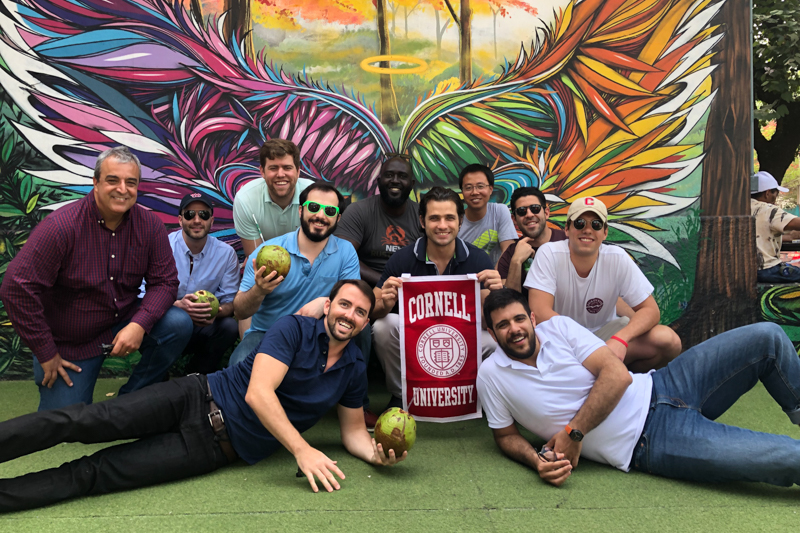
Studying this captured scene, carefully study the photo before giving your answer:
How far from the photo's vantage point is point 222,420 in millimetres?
3408

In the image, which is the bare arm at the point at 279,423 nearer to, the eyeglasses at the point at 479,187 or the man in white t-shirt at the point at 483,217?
the man in white t-shirt at the point at 483,217

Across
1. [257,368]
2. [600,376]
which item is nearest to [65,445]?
[257,368]

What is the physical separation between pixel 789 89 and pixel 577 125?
636 centimetres

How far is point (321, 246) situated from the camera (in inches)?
178

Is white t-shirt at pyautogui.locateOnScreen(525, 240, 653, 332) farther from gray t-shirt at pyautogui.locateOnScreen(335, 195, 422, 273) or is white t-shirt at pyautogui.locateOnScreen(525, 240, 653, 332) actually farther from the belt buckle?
the belt buckle

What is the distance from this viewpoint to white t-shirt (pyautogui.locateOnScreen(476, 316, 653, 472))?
11.6 feet

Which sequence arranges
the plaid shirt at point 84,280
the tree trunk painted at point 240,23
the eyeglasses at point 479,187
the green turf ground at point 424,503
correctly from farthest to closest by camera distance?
the tree trunk painted at point 240,23 < the eyeglasses at point 479,187 < the plaid shirt at point 84,280 < the green turf ground at point 424,503

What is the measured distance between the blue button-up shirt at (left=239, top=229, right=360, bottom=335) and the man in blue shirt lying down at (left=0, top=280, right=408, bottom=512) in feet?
2.32

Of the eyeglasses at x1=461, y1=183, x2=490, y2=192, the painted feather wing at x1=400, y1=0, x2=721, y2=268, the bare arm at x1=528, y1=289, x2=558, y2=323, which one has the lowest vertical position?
the bare arm at x1=528, y1=289, x2=558, y2=323

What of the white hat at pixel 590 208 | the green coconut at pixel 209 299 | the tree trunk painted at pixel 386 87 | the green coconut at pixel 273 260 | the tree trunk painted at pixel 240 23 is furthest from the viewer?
the tree trunk painted at pixel 386 87

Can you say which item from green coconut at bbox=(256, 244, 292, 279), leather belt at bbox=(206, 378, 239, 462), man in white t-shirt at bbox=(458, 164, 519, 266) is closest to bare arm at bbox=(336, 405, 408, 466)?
leather belt at bbox=(206, 378, 239, 462)

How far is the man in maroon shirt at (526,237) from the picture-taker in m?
4.98

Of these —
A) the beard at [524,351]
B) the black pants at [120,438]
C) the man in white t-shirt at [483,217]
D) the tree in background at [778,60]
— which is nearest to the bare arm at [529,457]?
the beard at [524,351]

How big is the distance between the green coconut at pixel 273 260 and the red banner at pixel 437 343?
93 cm
